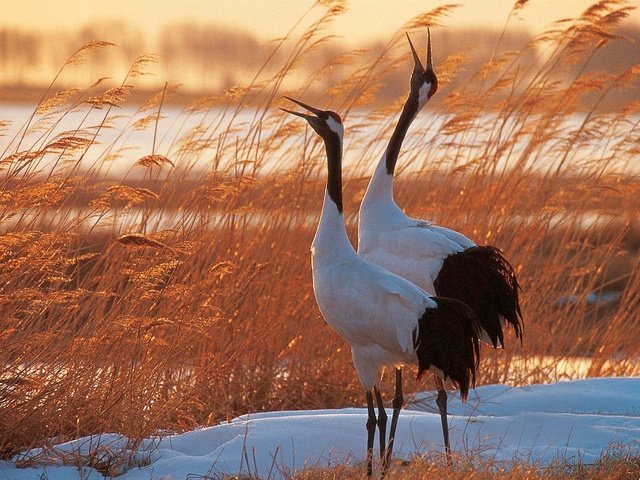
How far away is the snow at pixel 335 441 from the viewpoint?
4.89 metres

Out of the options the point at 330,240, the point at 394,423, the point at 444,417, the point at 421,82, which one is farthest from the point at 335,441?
the point at 421,82

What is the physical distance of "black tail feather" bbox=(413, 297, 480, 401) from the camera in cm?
507

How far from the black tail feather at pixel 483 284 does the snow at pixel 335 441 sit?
47 cm

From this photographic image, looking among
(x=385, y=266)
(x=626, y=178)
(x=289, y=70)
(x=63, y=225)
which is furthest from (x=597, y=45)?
(x=63, y=225)

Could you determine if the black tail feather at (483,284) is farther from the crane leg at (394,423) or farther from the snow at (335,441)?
the crane leg at (394,423)

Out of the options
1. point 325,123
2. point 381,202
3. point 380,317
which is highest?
point 325,123

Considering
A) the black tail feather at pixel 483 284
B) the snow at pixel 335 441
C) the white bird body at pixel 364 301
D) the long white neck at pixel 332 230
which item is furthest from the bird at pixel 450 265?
the long white neck at pixel 332 230

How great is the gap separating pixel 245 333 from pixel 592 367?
234cm

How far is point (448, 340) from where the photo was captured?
5109 millimetres

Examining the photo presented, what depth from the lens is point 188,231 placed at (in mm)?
6340

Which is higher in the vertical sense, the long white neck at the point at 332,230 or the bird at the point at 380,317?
the long white neck at the point at 332,230

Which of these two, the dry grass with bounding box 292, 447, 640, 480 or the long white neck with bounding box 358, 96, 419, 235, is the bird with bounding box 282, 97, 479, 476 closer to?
the dry grass with bounding box 292, 447, 640, 480

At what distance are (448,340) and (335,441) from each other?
0.67 m

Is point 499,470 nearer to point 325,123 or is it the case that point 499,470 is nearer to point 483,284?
point 483,284
